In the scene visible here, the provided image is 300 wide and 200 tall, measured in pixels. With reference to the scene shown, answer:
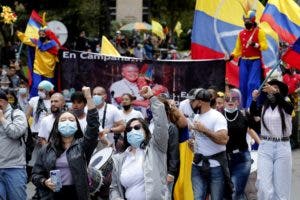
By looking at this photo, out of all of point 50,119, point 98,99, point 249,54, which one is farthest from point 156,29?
point 50,119

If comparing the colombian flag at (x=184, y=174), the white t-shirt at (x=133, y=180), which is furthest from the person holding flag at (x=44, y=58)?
the white t-shirt at (x=133, y=180)

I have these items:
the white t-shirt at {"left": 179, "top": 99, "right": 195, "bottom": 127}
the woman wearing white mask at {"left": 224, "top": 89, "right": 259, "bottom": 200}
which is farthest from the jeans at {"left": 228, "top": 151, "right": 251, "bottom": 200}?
the white t-shirt at {"left": 179, "top": 99, "right": 195, "bottom": 127}

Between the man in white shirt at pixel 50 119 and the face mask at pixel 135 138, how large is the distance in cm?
290

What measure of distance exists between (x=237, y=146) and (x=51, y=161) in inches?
136

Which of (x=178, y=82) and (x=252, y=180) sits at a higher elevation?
(x=178, y=82)

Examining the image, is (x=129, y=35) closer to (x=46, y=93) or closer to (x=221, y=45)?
(x=221, y=45)

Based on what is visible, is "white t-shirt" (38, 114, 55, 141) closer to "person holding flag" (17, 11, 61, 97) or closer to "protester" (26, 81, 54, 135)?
"protester" (26, 81, 54, 135)

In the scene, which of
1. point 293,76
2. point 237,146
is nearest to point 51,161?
point 237,146

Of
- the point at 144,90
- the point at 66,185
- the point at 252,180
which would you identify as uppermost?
the point at 144,90

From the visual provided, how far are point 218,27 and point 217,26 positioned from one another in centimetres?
2

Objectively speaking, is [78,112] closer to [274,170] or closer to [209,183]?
[209,183]

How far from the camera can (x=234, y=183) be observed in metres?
11.2

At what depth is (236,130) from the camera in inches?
432

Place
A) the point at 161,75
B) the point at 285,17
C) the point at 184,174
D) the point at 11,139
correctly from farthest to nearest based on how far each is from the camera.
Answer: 1. the point at 161,75
2. the point at 285,17
3. the point at 184,174
4. the point at 11,139
